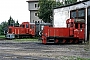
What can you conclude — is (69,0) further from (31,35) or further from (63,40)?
(63,40)

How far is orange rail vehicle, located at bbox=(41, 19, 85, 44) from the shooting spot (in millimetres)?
38375

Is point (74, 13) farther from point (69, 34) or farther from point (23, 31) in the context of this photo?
point (23, 31)

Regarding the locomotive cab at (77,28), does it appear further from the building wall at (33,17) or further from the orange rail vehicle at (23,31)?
the building wall at (33,17)

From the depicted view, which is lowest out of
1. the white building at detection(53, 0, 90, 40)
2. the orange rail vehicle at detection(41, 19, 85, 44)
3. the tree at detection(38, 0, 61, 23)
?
the orange rail vehicle at detection(41, 19, 85, 44)

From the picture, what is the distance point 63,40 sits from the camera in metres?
38.9

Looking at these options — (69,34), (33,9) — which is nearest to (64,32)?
(69,34)

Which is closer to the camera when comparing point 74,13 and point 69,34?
point 69,34

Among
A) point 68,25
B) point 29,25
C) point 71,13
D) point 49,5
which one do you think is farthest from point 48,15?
point 68,25

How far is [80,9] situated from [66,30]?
8.50 meters

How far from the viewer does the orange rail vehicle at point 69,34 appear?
3838 centimetres

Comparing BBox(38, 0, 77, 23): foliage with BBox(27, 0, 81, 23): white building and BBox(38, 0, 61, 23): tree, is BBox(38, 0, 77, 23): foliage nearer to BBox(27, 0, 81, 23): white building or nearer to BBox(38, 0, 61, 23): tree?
BBox(38, 0, 61, 23): tree

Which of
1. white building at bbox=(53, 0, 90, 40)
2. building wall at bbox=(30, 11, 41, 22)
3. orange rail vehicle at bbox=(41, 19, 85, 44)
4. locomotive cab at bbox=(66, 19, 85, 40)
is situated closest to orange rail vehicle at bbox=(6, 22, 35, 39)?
white building at bbox=(53, 0, 90, 40)

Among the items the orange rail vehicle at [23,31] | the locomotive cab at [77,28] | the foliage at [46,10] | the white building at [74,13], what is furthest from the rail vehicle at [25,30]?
the foliage at [46,10]

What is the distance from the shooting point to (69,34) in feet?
129
